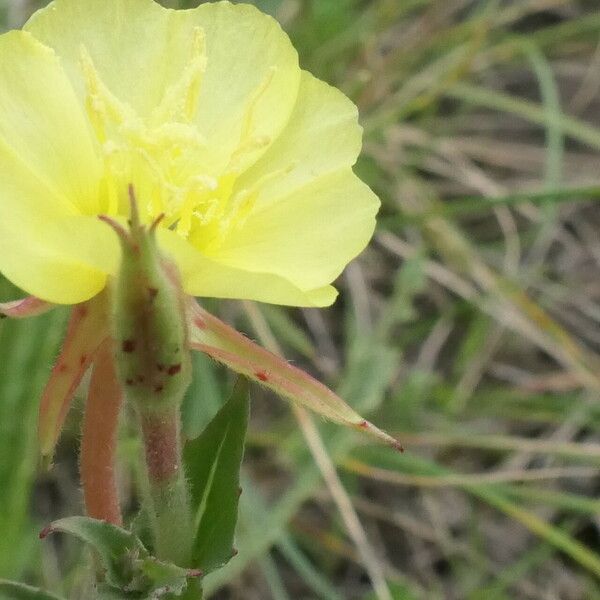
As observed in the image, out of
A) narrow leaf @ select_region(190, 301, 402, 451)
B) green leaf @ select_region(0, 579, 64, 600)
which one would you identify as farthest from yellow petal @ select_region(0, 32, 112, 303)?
green leaf @ select_region(0, 579, 64, 600)

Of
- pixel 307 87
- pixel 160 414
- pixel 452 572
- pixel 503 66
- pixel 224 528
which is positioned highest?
pixel 307 87

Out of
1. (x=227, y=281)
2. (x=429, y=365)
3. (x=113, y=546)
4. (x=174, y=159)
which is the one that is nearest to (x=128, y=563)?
(x=113, y=546)

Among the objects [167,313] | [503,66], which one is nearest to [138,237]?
[167,313]

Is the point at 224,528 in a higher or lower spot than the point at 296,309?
higher

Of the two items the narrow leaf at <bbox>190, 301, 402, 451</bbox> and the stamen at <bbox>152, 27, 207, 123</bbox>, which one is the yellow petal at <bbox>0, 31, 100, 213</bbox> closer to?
the stamen at <bbox>152, 27, 207, 123</bbox>

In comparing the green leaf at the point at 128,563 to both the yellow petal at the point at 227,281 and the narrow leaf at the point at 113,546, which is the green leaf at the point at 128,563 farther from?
the yellow petal at the point at 227,281

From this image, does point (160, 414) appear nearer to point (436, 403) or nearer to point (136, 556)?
point (136, 556)

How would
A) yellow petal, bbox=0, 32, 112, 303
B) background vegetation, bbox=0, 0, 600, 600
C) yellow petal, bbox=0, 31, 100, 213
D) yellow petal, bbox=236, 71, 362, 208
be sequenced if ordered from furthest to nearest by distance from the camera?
background vegetation, bbox=0, 0, 600, 600, yellow petal, bbox=236, 71, 362, 208, yellow petal, bbox=0, 31, 100, 213, yellow petal, bbox=0, 32, 112, 303
